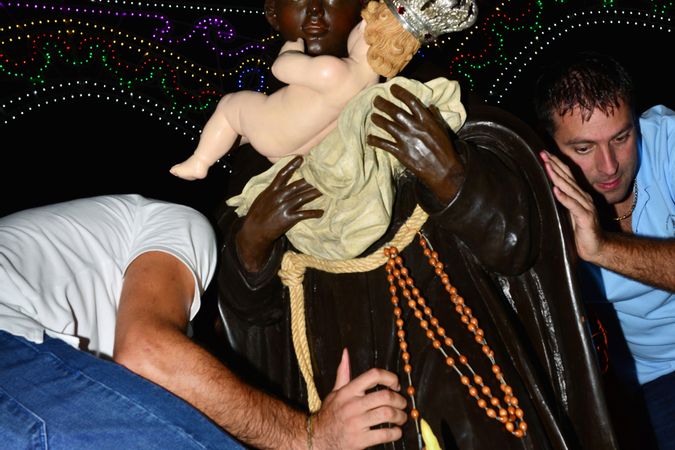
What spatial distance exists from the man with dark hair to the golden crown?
0.66 metres

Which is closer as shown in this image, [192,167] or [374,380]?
[374,380]

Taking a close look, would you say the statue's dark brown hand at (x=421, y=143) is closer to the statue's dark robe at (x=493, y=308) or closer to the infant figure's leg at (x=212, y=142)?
the statue's dark robe at (x=493, y=308)

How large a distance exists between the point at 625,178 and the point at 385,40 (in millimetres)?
857

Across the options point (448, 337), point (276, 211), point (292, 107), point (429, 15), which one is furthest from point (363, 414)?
point (429, 15)

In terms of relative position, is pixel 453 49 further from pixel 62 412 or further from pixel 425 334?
pixel 62 412

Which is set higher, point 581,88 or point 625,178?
point 581,88

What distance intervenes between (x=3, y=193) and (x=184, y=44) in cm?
87

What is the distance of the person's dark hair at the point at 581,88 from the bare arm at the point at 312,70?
2.56 feet

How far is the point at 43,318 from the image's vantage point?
1.53 meters

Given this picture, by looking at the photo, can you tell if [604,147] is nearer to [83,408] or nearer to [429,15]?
[429,15]

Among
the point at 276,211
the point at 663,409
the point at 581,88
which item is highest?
the point at 581,88

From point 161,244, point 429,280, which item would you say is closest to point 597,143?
point 429,280

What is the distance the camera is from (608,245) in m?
1.76

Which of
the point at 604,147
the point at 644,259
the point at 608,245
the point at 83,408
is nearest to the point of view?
the point at 83,408
